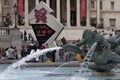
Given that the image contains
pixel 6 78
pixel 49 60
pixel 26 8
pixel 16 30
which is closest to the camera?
pixel 6 78

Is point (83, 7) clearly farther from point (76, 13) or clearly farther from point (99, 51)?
point (99, 51)

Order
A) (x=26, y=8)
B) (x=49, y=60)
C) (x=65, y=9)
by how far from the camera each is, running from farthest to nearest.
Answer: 1. (x=65, y=9)
2. (x=26, y=8)
3. (x=49, y=60)

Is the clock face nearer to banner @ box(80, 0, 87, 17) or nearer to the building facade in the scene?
the building facade

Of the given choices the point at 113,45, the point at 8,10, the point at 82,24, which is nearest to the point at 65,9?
the point at 82,24

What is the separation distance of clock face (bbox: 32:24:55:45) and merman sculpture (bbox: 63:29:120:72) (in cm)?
1522

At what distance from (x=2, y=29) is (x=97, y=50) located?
112 feet

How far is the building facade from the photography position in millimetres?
91137

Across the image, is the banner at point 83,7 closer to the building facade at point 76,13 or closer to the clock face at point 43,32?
the building facade at point 76,13

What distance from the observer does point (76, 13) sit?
99.8 m

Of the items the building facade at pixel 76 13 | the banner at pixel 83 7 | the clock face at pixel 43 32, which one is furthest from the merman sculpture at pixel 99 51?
the banner at pixel 83 7

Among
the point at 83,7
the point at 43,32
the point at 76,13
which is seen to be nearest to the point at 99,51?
the point at 43,32

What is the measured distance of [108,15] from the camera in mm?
106625

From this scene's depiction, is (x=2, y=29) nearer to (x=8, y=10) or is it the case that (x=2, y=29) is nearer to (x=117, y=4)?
(x=8, y=10)

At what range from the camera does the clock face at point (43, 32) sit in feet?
132
